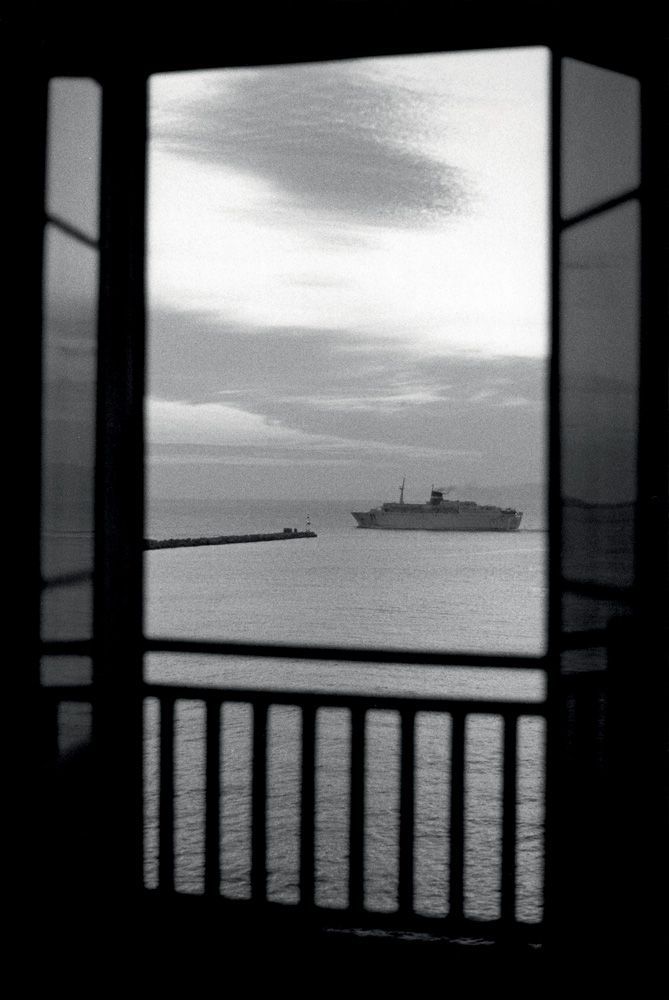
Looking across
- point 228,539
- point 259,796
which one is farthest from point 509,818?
point 228,539

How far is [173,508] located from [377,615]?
3395 inches

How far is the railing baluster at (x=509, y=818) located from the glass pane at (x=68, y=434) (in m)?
0.94

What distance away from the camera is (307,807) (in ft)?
7.31

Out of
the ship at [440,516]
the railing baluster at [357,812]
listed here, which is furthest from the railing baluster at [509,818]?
the ship at [440,516]

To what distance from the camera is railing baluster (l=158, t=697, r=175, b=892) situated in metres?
2.29

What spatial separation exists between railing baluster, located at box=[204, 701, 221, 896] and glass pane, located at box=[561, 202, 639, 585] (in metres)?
0.90

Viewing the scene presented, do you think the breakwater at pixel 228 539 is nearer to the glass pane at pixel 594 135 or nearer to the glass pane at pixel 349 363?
the glass pane at pixel 349 363

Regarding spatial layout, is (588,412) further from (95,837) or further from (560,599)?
(95,837)

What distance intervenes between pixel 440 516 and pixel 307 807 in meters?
86.2

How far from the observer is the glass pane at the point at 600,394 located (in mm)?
1854

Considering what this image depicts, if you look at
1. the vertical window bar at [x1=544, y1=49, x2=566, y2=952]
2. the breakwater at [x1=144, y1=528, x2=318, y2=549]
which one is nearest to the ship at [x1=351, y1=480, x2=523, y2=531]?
the breakwater at [x1=144, y1=528, x2=318, y2=549]

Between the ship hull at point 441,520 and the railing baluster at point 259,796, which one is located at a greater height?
the railing baluster at point 259,796

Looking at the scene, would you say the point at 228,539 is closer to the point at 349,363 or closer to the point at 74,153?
the point at 349,363

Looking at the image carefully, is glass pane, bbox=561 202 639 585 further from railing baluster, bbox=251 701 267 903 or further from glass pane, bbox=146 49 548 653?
glass pane, bbox=146 49 548 653
